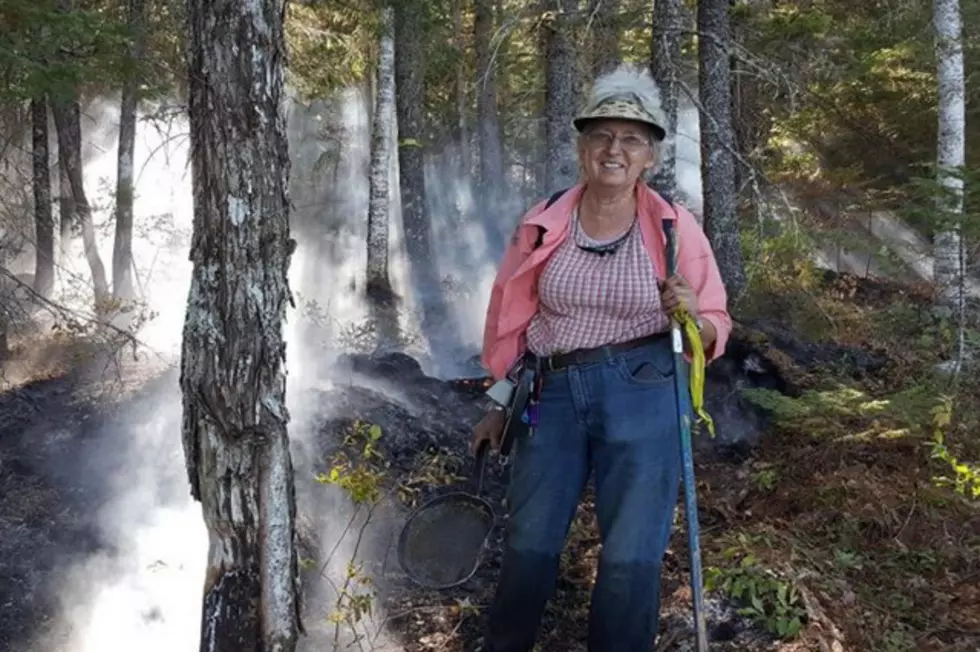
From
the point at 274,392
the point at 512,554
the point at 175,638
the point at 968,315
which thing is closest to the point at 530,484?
the point at 512,554

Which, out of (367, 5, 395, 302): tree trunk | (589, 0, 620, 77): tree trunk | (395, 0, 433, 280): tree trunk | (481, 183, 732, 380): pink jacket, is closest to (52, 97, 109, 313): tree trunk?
(367, 5, 395, 302): tree trunk

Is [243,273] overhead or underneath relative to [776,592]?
overhead

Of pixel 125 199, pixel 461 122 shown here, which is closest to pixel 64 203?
pixel 125 199

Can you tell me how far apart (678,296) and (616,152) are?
22.9 inches

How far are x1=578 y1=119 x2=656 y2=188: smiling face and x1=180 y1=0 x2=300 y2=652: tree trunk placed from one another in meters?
1.22

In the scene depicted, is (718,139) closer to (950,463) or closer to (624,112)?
(950,463)

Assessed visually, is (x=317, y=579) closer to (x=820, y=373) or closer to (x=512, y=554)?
(x=512, y=554)

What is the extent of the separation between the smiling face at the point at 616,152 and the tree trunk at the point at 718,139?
17.9 feet

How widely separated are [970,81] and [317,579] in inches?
518

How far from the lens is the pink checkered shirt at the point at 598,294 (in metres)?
3.20

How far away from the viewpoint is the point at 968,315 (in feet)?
32.2

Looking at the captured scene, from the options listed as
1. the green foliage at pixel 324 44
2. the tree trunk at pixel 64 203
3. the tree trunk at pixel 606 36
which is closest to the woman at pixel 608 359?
the tree trunk at pixel 606 36

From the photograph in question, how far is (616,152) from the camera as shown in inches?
125

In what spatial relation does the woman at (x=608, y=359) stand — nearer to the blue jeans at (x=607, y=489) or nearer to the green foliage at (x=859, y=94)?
the blue jeans at (x=607, y=489)
